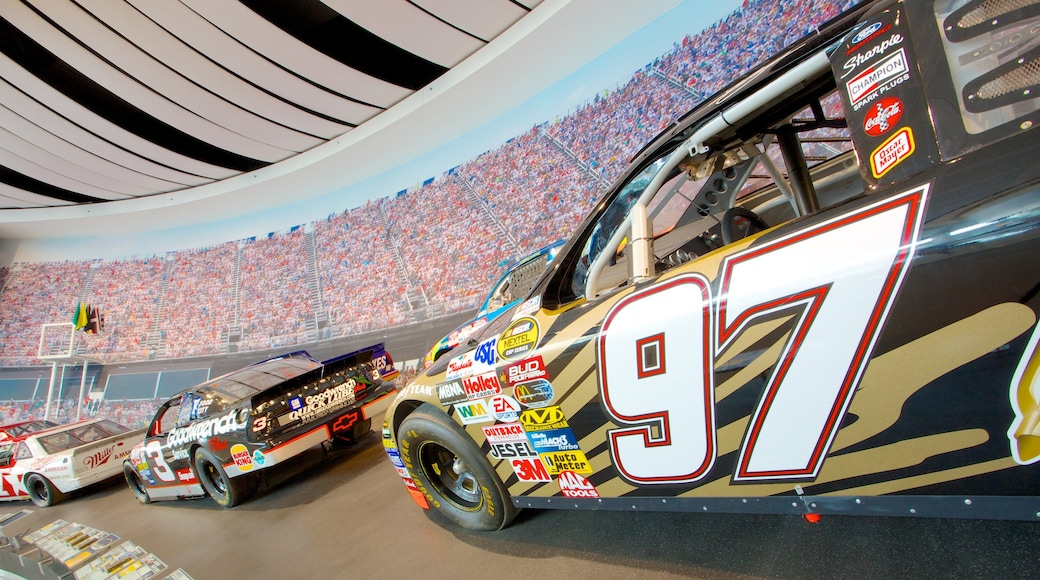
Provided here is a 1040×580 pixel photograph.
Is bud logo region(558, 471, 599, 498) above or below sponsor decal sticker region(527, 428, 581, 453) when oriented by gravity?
below

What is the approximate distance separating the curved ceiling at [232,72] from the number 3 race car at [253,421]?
13.7 feet

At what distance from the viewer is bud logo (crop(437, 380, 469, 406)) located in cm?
198

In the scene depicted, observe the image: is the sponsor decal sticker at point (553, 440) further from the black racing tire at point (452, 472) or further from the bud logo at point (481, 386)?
the black racing tire at point (452, 472)

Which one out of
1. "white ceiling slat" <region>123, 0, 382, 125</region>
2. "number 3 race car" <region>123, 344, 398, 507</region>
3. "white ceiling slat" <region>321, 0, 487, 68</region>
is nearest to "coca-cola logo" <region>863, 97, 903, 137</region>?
"number 3 race car" <region>123, 344, 398, 507</region>

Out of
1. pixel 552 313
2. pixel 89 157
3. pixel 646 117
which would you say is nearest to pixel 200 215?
pixel 89 157

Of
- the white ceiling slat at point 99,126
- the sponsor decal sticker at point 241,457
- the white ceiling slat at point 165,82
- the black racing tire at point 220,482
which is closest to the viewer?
the sponsor decal sticker at point 241,457

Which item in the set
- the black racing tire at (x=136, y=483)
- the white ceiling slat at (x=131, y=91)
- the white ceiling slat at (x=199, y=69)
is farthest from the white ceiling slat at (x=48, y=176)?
the black racing tire at (x=136, y=483)

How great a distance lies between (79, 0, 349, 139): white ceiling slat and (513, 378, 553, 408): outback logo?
23.1 ft

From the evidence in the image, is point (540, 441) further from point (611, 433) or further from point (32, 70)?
point (32, 70)

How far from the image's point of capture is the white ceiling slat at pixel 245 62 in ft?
17.6

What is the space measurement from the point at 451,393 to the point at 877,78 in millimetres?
1831

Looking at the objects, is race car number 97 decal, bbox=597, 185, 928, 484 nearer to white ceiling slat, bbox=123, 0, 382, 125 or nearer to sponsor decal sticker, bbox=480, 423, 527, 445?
sponsor decal sticker, bbox=480, 423, 527, 445

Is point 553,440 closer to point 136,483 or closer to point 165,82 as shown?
point 136,483

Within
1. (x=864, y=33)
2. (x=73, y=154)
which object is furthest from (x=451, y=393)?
(x=73, y=154)
